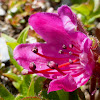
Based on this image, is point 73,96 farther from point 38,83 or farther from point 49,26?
point 49,26

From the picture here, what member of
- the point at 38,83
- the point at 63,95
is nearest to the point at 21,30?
the point at 38,83

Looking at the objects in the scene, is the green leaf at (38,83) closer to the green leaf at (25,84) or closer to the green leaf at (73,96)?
the green leaf at (25,84)

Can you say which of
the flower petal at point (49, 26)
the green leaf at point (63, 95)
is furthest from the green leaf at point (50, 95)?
the flower petal at point (49, 26)

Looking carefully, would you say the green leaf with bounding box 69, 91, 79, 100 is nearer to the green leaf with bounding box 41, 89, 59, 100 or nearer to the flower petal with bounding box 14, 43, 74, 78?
the green leaf with bounding box 41, 89, 59, 100

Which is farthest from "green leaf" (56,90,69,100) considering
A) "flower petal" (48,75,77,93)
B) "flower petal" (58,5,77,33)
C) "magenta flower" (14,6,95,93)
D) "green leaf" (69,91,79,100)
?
"flower petal" (58,5,77,33)

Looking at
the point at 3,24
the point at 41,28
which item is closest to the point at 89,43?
the point at 41,28

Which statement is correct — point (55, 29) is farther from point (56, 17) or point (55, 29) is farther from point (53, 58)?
point (53, 58)

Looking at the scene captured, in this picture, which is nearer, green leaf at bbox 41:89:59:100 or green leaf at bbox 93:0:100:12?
green leaf at bbox 41:89:59:100
